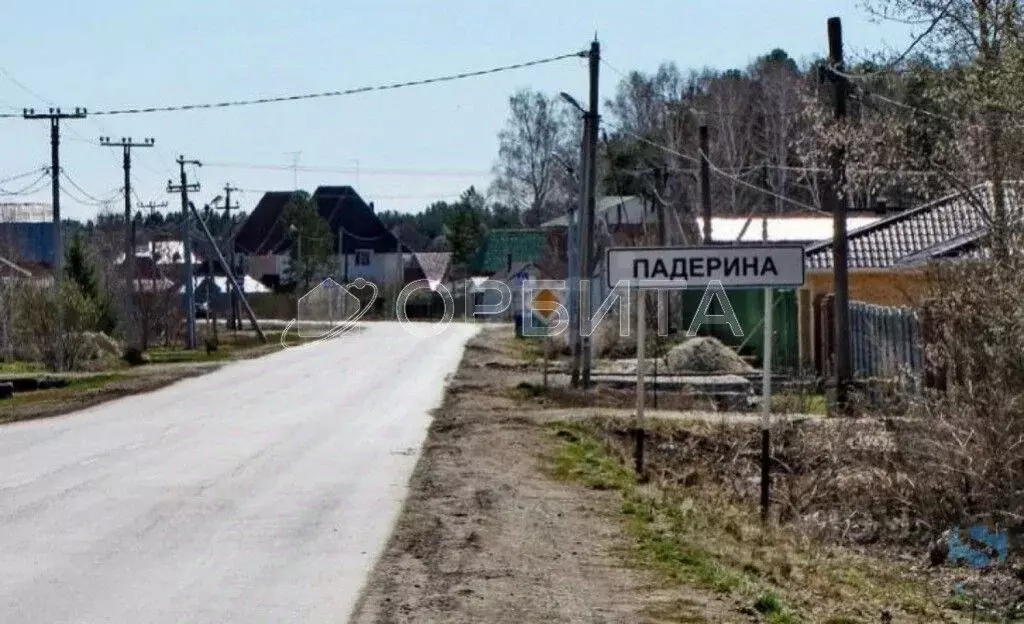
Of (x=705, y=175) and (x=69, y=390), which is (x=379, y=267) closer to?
(x=705, y=175)

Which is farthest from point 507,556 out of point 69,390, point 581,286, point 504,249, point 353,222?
point 353,222

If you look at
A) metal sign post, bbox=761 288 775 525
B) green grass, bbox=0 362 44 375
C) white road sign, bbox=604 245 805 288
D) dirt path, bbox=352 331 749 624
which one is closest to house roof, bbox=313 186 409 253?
green grass, bbox=0 362 44 375

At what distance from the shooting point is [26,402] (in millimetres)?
29406

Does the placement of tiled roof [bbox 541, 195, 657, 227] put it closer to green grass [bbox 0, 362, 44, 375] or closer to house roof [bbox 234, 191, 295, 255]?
house roof [bbox 234, 191, 295, 255]

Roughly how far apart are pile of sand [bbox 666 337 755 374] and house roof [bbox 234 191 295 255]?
8212 centimetres

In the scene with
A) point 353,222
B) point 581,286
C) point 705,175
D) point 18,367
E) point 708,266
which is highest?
point 353,222

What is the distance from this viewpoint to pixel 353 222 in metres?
115

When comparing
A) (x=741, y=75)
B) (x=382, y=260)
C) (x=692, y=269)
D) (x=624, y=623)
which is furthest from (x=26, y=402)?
(x=382, y=260)

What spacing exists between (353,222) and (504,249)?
14.3 meters

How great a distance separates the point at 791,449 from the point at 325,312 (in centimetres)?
6309

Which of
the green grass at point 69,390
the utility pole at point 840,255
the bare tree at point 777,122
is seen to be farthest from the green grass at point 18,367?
the bare tree at point 777,122

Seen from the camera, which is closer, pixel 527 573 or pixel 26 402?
pixel 527 573

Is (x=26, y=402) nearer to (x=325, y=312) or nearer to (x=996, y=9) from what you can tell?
(x=996, y=9)

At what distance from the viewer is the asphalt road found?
392 inches
